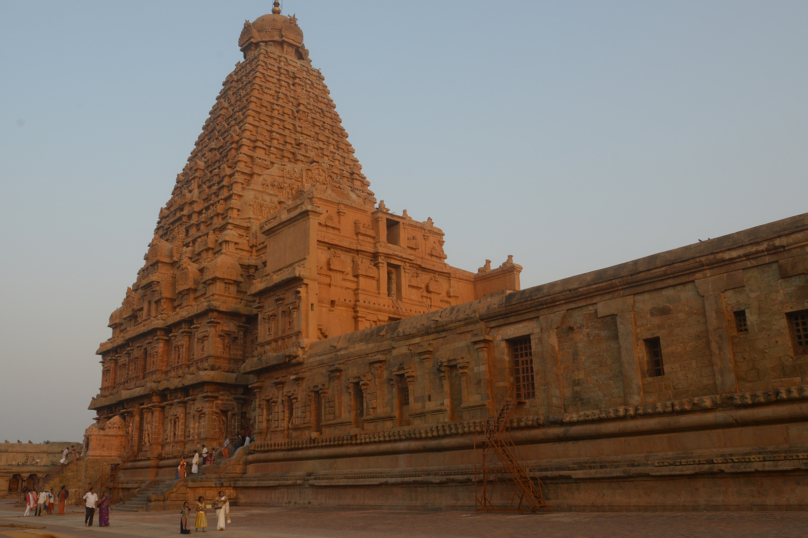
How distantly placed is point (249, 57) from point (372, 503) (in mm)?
42379

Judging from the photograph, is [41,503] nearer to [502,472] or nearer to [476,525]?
[502,472]

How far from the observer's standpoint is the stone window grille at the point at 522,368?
21.2 metres

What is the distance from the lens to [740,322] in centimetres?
1691

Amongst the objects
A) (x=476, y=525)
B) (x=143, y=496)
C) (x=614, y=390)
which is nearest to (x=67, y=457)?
(x=143, y=496)

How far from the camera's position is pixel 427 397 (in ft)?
78.6

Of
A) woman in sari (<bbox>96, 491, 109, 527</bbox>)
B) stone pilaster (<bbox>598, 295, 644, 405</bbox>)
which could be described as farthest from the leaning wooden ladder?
woman in sari (<bbox>96, 491, 109, 527</bbox>)

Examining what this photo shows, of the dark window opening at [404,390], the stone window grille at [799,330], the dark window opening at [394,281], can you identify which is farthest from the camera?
the dark window opening at [394,281]

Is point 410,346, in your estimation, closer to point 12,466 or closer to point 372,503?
point 372,503

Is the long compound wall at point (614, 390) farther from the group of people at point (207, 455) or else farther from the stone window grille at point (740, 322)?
the group of people at point (207, 455)

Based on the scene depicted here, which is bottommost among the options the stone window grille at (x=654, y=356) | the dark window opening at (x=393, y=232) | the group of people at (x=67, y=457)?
the group of people at (x=67, y=457)

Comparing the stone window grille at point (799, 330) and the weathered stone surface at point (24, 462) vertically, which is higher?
the stone window grille at point (799, 330)

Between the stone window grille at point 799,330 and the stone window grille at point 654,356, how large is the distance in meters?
3.13

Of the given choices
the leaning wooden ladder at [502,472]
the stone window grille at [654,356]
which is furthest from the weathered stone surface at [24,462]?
the stone window grille at [654,356]

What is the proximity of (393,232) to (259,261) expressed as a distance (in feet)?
28.8
